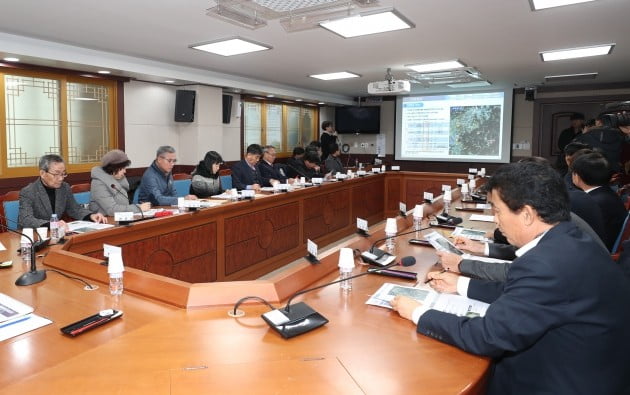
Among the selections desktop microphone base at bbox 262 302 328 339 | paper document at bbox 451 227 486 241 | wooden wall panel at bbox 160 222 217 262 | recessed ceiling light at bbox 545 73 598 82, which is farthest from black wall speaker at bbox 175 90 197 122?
desktop microphone base at bbox 262 302 328 339

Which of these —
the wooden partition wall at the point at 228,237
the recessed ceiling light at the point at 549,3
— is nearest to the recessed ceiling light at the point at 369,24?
the recessed ceiling light at the point at 549,3

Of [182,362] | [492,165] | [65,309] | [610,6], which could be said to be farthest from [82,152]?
[492,165]

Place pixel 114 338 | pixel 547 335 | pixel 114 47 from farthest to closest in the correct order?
pixel 114 47, pixel 114 338, pixel 547 335

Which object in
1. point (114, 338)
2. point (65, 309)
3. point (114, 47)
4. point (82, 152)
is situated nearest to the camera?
point (114, 338)

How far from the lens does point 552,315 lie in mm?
1136

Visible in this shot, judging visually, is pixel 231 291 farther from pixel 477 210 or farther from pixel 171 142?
pixel 171 142

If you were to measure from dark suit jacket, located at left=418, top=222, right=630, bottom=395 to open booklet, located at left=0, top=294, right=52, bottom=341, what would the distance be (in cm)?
140

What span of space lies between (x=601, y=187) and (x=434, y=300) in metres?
1.93

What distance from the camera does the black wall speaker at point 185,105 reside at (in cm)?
690

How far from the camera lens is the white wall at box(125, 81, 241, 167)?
6559 mm

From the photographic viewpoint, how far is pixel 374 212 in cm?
738

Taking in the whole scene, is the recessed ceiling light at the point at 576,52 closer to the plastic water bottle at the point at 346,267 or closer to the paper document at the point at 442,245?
the paper document at the point at 442,245

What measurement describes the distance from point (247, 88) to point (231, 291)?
20.5 feet

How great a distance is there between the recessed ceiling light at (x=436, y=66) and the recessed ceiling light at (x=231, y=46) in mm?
2268
